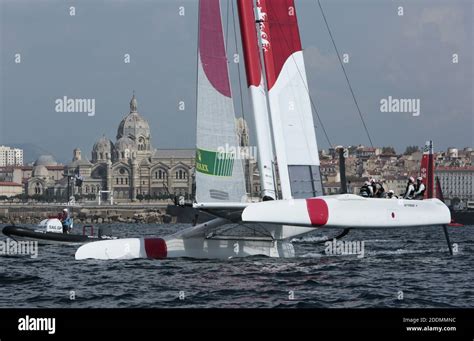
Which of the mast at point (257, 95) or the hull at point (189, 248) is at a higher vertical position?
the mast at point (257, 95)

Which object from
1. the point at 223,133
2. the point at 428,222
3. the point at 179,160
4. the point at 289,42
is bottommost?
the point at 428,222

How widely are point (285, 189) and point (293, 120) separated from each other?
115 cm

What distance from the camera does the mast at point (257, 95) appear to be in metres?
15.1

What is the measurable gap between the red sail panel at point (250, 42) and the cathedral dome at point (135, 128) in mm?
127720

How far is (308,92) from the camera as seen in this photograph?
637 inches

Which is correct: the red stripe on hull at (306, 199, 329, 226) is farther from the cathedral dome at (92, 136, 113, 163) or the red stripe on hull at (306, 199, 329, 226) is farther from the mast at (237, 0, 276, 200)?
the cathedral dome at (92, 136, 113, 163)

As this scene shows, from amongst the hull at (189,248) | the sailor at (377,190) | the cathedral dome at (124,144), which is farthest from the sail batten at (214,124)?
the cathedral dome at (124,144)

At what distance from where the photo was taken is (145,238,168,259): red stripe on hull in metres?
15.8

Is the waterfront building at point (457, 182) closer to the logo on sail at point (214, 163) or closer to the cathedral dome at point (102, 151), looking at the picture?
the cathedral dome at point (102, 151)

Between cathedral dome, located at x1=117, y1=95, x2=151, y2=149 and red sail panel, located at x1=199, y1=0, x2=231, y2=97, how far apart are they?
127735 mm

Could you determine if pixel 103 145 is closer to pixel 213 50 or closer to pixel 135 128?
pixel 135 128

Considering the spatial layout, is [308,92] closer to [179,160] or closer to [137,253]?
[137,253]

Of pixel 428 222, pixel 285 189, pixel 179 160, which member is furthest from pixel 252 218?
pixel 179 160
